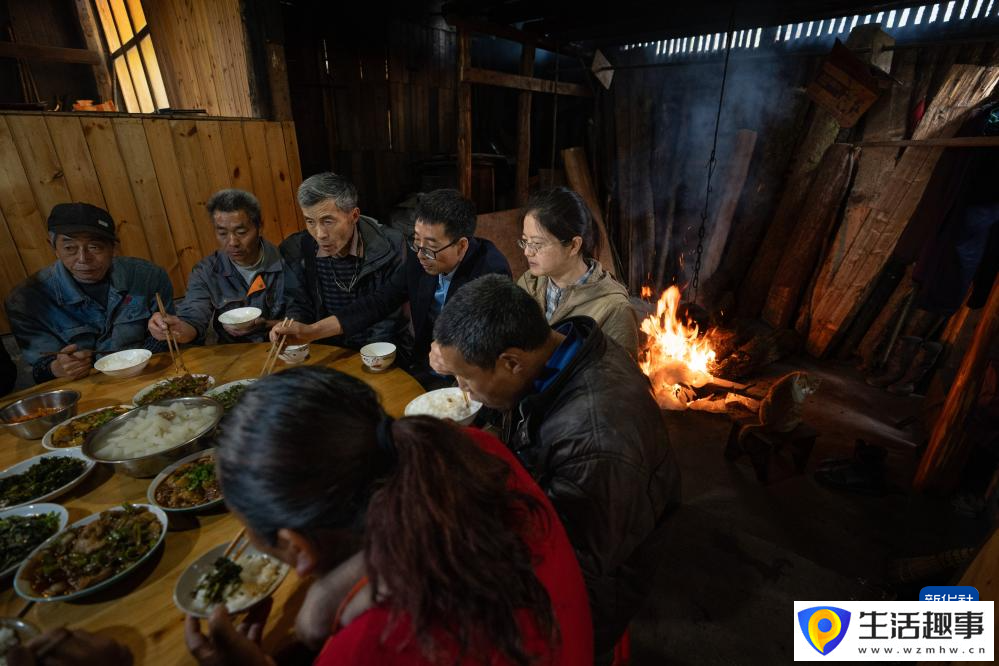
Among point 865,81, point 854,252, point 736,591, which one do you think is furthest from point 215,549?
point 865,81

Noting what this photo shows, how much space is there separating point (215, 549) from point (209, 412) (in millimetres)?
998

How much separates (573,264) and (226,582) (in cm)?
275

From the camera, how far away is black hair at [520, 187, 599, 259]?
3.20 m

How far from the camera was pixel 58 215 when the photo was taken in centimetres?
333

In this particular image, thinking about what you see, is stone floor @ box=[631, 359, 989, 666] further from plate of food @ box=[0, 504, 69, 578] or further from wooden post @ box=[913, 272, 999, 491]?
plate of food @ box=[0, 504, 69, 578]

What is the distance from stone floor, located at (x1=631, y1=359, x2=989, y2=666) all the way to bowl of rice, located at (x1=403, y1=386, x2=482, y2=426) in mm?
2059

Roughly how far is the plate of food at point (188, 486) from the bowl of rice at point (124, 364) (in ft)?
4.19

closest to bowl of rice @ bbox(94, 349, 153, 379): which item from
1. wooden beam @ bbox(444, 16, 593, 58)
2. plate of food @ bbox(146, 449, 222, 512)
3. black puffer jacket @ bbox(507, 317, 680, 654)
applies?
plate of food @ bbox(146, 449, 222, 512)

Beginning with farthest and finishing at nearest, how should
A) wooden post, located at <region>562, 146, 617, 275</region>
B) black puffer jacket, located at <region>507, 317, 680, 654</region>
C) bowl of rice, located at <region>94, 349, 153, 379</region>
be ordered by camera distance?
1. wooden post, located at <region>562, 146, 617, 275</region>
2. bowl of rice, located at <region>94, 349, 153, 379</region>
3. black puffer jacket, located at <region>507, 317, 680, 654</region>

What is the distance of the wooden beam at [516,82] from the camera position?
21.3 feet

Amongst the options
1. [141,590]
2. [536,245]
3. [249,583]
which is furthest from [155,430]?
[536,245]

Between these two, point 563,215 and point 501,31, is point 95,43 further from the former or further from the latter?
point 563,215

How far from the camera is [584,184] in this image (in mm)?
9094

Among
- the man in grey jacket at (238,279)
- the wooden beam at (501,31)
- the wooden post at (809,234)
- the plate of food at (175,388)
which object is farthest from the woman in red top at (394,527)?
the wooden post at (809,234)
